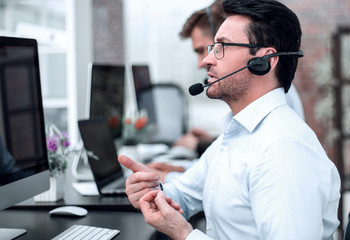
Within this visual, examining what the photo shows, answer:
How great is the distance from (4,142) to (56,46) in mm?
2261

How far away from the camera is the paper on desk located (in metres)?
1.55

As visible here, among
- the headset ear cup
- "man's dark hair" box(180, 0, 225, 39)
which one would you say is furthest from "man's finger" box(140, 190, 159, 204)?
"man's dark hair" box(180, 0, 225, 39)

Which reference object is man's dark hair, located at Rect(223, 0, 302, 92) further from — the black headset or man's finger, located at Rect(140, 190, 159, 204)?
Answer: man's finger, located at Rect(140, 190, 159, 204)

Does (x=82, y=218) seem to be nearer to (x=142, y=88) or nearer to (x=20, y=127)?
(x=20, y=127)

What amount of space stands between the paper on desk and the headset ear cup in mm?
811

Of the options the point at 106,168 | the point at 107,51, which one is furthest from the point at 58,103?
the point at 106,168

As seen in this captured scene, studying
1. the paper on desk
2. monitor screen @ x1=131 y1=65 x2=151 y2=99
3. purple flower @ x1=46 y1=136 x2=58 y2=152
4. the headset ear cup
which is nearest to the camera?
the headset ear cup

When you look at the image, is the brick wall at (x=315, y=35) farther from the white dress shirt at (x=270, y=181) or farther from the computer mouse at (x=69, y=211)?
the computer mouse at (x=69, y=211)

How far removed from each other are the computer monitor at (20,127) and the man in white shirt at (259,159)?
1.02ft

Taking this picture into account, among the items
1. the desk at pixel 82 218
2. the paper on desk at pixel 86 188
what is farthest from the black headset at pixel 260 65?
the paper on desk at pixel 86 188

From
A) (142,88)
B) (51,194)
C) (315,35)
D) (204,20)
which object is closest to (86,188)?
(51,194)

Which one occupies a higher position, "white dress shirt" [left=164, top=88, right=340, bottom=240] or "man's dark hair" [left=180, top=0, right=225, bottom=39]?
"man's dark hair" [left=180, top=0, right=225, bottom=39]

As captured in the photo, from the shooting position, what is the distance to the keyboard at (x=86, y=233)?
1.08 meters

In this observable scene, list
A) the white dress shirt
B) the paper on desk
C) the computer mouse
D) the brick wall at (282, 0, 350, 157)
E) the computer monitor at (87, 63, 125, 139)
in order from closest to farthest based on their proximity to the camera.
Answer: the white dress shirt, the computer mouse, the paper on desk, the computer monitor at (87, 63, 125, 139), the brick wall at (282, 0, 350, 157)
